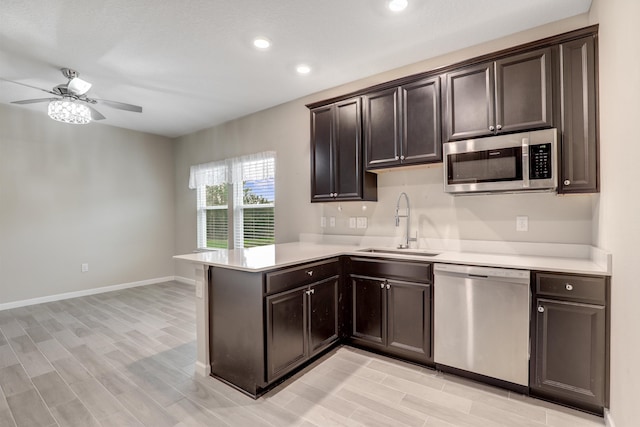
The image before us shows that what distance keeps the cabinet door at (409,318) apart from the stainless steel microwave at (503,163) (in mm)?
902

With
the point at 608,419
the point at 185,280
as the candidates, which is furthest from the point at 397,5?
the point at 185,280

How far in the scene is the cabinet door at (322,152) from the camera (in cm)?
329

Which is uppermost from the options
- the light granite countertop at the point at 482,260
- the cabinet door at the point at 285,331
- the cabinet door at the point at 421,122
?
the cabinet door at the point at 421,122

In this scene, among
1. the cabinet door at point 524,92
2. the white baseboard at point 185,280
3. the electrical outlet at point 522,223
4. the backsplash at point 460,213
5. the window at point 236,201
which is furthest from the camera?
the white baseboard at point 185,280

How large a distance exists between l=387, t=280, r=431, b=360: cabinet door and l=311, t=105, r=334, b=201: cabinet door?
1274 millimetres

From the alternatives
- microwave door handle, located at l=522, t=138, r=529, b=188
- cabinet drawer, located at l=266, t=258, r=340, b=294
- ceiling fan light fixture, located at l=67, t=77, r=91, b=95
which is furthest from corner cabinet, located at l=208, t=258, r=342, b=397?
ceiling fan light fixture, located at l=67, t=77, r=91, b=95

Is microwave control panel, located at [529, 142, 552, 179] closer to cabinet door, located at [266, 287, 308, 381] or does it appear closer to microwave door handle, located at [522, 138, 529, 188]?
microwave door handle, located at [522, 138, 529, 188]

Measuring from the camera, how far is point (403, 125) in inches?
110

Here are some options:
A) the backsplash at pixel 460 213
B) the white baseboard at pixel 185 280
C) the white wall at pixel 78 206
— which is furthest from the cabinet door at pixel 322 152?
the white wall at pixel 78 206

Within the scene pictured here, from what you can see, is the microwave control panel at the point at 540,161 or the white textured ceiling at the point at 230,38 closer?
the microwave control panel at the point at 540,161

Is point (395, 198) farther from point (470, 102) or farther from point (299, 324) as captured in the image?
point (299, 324)

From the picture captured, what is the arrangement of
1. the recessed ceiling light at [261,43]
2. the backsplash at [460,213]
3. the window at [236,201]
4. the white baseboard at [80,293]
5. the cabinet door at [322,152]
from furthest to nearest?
the window at [236,201] < the white baseboard at [80,293] < the cabinet door at [322,152] < the recessed ceiling light at [261,43] < the backsplash at [460,213]

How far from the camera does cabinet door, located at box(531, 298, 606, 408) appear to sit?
6.06ft

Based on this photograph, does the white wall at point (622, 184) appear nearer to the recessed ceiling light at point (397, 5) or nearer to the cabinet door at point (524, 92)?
the cabinet door at point (524, 92)
